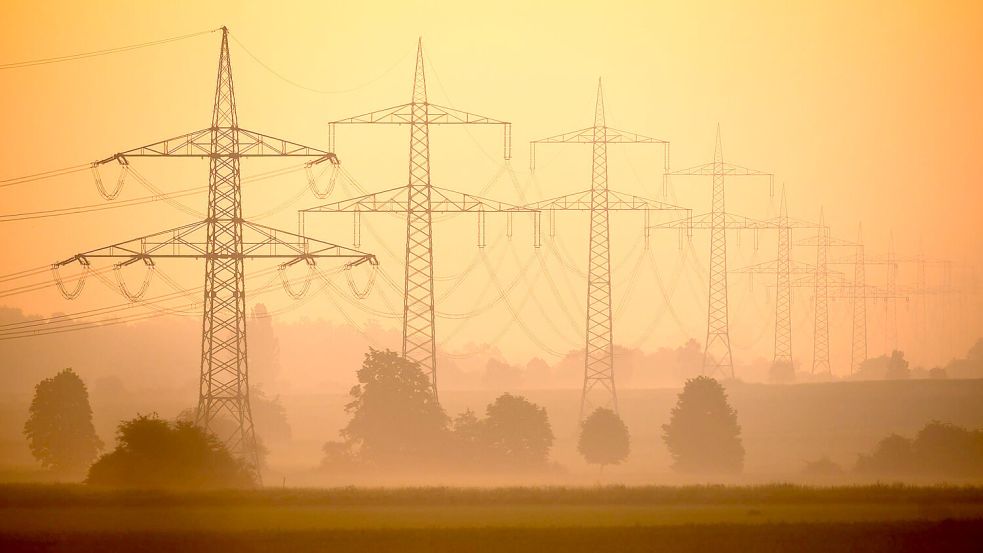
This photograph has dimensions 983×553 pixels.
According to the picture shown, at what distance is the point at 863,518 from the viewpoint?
69.0 meters

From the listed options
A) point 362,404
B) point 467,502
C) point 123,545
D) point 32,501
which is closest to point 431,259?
point 362,404

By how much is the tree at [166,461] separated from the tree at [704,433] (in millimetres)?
52565

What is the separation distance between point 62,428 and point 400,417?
24.8 metres

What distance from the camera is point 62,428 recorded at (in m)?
108

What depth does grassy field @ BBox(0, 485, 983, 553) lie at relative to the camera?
6084 centimetres

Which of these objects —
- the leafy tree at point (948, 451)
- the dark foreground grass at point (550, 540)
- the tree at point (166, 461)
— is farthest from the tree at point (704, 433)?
the dark foreground grass at point (550, 540)

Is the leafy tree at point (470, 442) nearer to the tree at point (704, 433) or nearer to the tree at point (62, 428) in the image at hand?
the tree at point (704, 433)

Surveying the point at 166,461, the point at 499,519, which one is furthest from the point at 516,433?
the point at 499,519

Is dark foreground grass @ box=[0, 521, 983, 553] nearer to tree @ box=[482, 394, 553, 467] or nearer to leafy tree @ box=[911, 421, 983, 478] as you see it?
tree @ box=[482, 394, 553, 467]

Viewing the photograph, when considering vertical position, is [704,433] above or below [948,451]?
above

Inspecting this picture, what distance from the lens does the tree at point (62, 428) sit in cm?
10681

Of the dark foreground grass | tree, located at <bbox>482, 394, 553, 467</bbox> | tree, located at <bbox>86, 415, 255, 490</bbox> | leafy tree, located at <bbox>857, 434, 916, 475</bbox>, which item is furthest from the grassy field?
leafy tree, located at <bbox>857, 434, 916, 475</bbox>

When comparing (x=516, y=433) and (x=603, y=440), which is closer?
(x=516, y=433)

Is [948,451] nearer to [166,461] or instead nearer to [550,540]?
[166,461]
